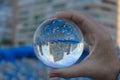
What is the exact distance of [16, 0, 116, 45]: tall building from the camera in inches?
1164

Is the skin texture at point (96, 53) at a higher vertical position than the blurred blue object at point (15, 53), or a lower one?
higher

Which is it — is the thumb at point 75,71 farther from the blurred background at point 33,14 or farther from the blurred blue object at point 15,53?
the blurred background at point 33,14

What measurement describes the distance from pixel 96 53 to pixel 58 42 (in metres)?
0.11

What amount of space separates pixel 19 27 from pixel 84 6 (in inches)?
342

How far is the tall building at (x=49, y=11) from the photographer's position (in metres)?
29.6

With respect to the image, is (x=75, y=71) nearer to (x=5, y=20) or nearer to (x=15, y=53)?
(x=15, y=53)

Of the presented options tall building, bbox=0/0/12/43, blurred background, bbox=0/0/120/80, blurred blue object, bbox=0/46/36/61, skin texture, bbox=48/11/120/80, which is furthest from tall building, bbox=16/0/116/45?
skin texture, bbox=48/11/120/80

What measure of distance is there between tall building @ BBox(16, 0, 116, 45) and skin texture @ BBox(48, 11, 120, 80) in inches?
1046

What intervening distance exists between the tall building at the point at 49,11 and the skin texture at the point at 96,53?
87.2 feet

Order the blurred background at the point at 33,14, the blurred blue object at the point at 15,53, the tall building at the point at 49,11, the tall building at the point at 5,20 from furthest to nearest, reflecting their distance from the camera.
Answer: the tall building at the point at 5,20 → the blurred background at the point at 33,14 → the tall building at the point at 49,11 → the blurred blue object at the point at 15,53

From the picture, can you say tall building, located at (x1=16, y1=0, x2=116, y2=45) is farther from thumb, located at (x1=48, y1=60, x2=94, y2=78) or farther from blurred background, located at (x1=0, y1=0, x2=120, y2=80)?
thumb, located at (x1=48, y1=60, x2=94, y2=78)

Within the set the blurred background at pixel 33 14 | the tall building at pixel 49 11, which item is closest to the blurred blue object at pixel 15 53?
the blurred background at pixel 33 14

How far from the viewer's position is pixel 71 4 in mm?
31422

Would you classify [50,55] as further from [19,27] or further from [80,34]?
[19,27]
